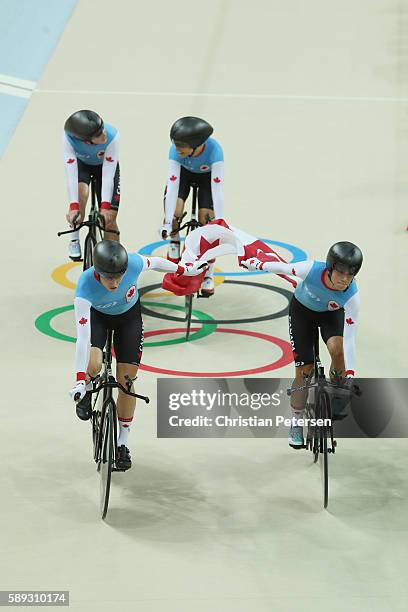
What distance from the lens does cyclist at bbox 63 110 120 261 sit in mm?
9438

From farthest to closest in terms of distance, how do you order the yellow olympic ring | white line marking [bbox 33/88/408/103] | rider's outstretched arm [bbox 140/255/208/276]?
white line marking [bbox 33/88/408/103] → the yellow olympic ring → rider's outstretched arm [bbox 140/255/208/276]

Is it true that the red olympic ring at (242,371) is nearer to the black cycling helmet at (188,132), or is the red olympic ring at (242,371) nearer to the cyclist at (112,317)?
the black cycling helmet at (188,132)

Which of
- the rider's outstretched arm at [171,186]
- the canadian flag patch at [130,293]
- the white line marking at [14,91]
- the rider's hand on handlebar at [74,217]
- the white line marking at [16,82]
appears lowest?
the canadian flag patch at [130,293]

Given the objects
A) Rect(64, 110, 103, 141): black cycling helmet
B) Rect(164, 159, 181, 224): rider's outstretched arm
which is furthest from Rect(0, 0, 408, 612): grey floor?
Rect(64, 110, 103, 141): black cycling helmet

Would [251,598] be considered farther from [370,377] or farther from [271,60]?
[271,60]

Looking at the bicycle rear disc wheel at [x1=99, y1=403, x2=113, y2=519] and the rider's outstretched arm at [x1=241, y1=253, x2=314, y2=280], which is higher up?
the rider's outstretched arm at [x1=241, y1=253, x2=314, y2=280]

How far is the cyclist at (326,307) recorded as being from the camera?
6.32m

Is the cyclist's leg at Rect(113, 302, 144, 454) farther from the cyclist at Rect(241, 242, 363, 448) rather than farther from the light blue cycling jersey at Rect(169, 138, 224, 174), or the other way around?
the light blue cycling jersey at Rect(169, 138, 224, 174)

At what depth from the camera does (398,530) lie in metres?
6.48

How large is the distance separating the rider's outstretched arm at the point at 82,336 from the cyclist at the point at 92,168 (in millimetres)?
3009

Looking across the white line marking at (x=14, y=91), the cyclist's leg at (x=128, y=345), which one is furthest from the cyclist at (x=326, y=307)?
the white line marking at (x=14, y=91)

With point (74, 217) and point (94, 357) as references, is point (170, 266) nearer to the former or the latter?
point (94, 357)

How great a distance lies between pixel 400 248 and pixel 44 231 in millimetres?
3763

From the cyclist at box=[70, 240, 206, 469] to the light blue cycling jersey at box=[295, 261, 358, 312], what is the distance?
73 cm
